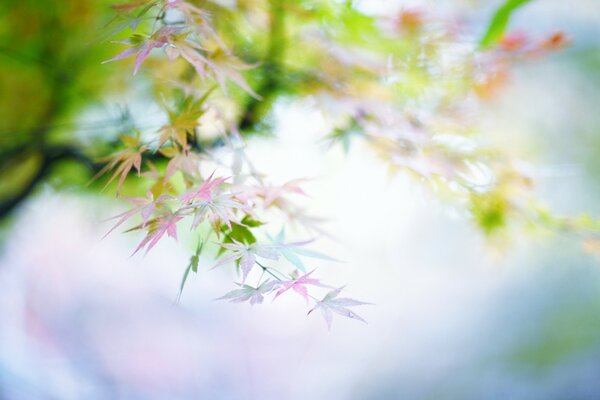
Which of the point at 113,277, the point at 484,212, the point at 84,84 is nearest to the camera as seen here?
the point at 484,212

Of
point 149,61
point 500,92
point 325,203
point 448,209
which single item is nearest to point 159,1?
point 149,61

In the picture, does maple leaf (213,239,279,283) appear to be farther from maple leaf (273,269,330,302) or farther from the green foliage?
the green foliage

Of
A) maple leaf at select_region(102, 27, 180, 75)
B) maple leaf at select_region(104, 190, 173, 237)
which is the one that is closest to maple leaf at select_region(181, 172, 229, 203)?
maple leaf at select_region(104, 190, 173, 237)

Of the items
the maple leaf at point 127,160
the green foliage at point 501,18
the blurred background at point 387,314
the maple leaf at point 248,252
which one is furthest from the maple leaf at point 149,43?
the blurred background at point 387,314

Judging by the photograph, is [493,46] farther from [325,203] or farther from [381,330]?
[381,330]

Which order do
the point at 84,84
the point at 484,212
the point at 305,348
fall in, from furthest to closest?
1. the point at 305,348
2. the point at 84,84
3. the point at 484,212

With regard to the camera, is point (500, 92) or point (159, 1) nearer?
point (159, 1)

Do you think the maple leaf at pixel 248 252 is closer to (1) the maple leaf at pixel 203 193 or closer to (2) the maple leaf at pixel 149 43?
(1) the maple leaf at pixel 203 193

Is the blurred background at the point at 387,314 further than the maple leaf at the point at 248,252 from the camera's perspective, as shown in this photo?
Yes
